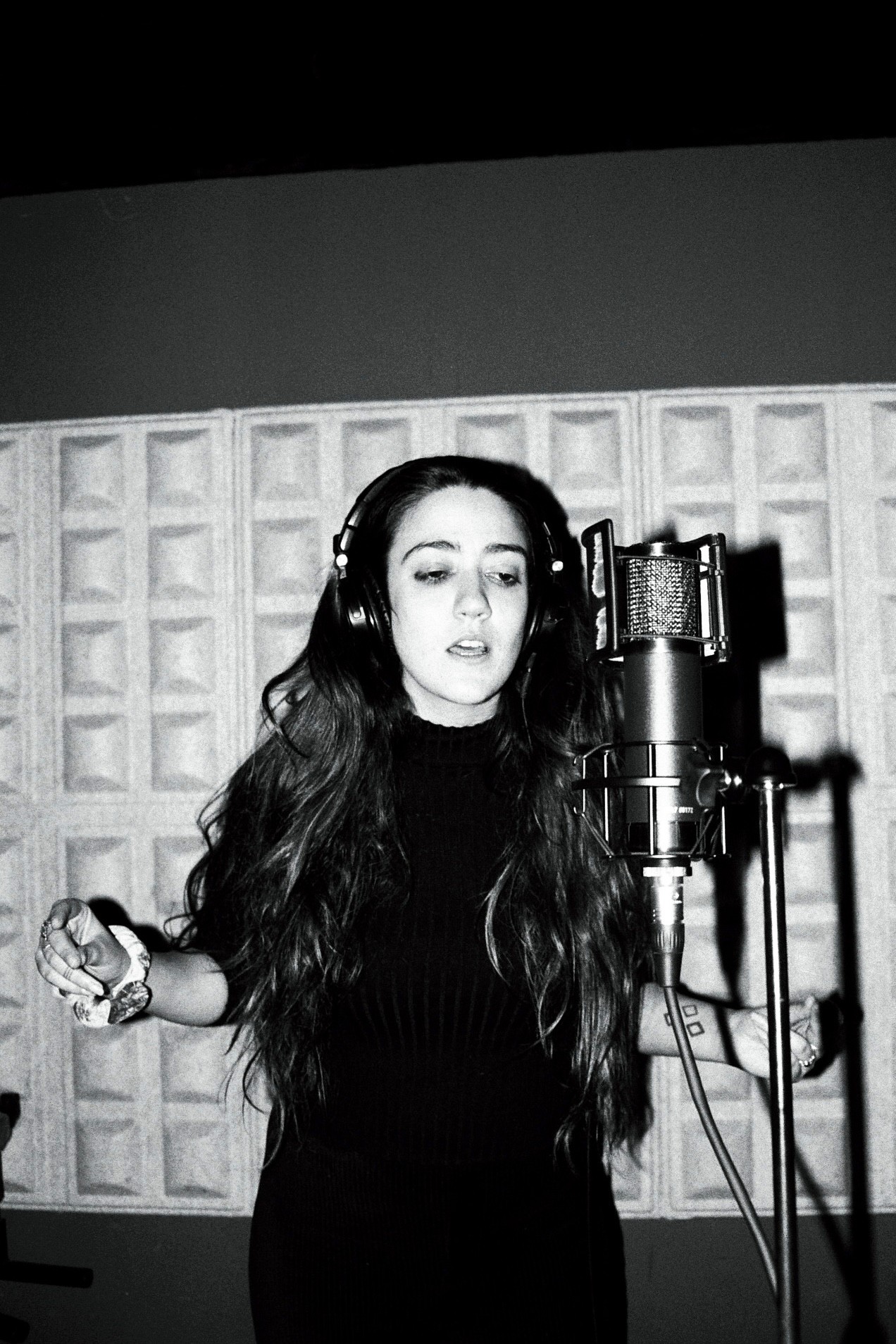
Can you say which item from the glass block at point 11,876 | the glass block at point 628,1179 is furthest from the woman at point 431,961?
the glass block at point 11,876

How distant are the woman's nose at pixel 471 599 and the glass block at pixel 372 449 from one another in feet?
2.19

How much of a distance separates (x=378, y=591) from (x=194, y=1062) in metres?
1.22

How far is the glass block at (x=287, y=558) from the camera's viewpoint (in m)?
2.08

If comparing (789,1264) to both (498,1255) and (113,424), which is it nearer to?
(498,1255)

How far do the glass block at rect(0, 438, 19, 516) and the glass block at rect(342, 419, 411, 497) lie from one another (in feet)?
2.55

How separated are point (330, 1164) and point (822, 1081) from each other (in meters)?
1.13

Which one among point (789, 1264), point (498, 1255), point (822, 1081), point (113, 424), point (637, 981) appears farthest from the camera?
point (113, 424)

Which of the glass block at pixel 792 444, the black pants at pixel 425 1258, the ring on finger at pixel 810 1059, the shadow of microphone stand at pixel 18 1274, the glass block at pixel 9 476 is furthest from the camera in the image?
the glass block at pixel 9 476

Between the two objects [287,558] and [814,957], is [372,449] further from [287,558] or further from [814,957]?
[814,957]

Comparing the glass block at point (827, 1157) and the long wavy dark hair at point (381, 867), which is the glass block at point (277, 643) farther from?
the glass block at point (827, 1157)

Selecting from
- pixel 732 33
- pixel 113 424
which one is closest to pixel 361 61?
pixel 732 33

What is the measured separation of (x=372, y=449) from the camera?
82.0 inches

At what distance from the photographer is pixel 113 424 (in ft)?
7.02

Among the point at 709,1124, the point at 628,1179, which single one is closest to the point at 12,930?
the point at 628,1179
